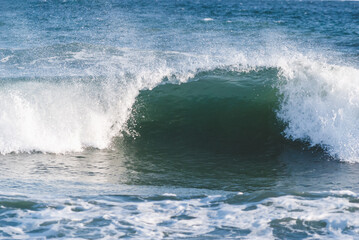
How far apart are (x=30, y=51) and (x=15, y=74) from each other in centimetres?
372

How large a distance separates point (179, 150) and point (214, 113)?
1.69 metres

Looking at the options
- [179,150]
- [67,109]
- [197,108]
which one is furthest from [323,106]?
[67,109]

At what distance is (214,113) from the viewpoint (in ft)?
29.0

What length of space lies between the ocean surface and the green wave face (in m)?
0.03

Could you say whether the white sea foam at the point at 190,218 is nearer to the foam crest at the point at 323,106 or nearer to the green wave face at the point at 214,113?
the foam crest at the point at 323,106

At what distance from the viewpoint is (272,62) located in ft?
33.0

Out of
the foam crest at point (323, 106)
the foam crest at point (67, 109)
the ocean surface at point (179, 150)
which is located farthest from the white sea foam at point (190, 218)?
the foam crest at point (67, 109)

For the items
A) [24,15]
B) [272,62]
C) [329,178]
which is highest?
[24,15]

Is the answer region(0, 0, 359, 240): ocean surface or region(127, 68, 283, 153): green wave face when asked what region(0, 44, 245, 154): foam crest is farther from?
region(127, 68, 283, 153): green wave face

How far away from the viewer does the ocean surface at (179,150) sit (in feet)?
13.9

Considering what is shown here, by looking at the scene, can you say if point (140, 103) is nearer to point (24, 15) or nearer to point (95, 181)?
point (95, 181)

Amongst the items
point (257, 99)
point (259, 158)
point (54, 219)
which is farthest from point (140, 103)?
point (54, 219)

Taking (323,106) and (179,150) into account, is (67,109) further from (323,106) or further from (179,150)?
(323,106)

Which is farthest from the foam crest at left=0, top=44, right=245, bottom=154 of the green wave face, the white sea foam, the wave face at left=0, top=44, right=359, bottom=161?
the white sea foam
